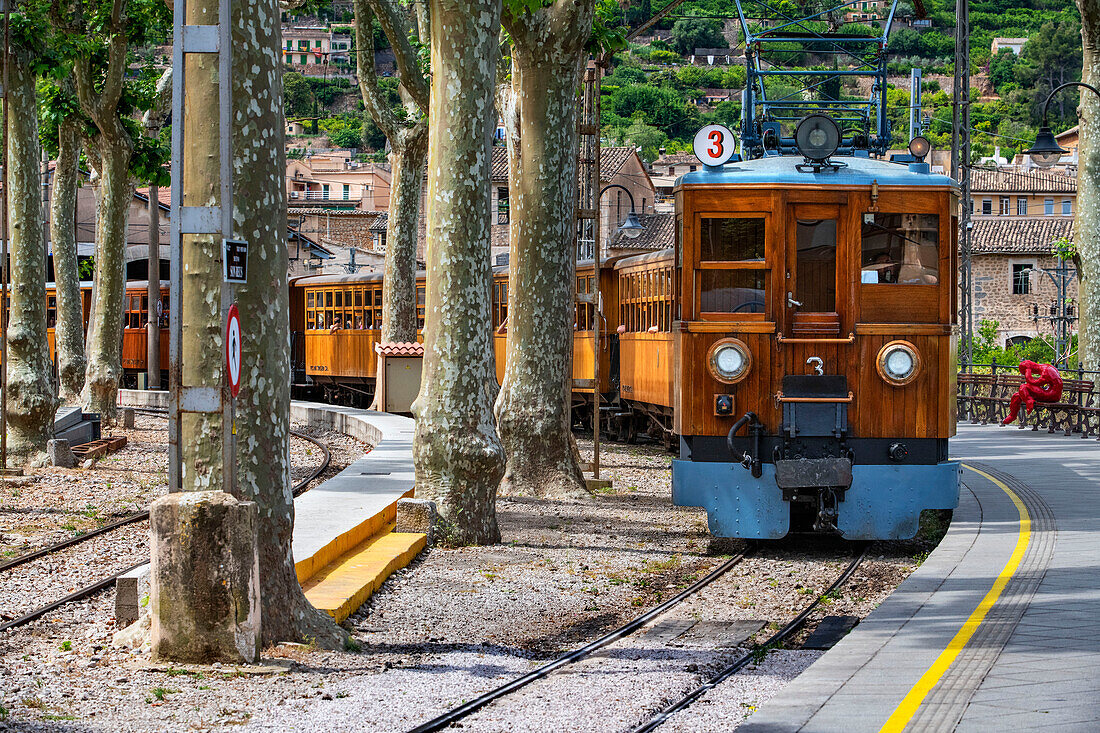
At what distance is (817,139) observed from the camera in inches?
448

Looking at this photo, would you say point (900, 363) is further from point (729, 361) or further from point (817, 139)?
point (817, 139)

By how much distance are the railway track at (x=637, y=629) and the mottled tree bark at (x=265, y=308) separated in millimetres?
1381

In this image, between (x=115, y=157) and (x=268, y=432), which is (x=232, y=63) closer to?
(x=268, y=432)

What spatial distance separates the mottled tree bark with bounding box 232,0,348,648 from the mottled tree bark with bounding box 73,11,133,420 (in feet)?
46.9

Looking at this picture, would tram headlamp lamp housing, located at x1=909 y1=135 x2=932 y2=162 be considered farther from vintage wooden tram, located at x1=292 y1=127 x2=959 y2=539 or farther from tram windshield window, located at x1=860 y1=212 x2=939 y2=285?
tram windshield window, located at x1=860 y1=212 x2=939 y2=285

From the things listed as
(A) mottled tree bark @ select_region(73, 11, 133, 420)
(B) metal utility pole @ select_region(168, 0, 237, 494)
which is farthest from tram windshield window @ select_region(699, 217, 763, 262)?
(A) mottled tree bark @ select_region(73, 11, 133, 420)

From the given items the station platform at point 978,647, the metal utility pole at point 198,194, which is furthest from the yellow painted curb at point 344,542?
the station platform at point 978,647

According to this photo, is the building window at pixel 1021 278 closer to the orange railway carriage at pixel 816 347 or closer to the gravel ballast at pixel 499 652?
the gravel ballast at pixel 499 652

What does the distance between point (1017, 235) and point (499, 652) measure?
63329 millimetres

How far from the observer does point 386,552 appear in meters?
10.8

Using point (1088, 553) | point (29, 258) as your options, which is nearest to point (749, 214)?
point (1088, 553)

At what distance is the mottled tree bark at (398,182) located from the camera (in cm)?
2503

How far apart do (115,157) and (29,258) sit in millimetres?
5836

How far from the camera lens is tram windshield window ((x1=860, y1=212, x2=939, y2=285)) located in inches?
443
